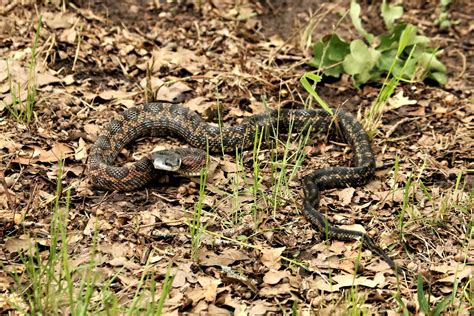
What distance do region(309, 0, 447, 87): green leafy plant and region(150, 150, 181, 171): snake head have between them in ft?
9.13

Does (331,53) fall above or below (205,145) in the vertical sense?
above

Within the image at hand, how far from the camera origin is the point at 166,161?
7.63 metres

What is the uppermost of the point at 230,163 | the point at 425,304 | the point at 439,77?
the point at 439,77

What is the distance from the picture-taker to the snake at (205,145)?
7.57 meters

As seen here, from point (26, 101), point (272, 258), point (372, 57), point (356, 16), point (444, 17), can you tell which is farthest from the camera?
point (444, 17)

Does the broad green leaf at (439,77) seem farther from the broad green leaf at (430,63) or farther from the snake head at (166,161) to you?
the snake head at (166,161)

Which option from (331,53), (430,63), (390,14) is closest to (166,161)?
(331,53)

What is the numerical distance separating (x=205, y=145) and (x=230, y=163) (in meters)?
0.48

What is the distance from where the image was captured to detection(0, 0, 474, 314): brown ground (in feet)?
21.1

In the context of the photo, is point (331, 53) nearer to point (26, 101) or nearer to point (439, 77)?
point (439, 77)

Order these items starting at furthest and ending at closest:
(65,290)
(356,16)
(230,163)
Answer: (356,16), (230,163), (65,290)

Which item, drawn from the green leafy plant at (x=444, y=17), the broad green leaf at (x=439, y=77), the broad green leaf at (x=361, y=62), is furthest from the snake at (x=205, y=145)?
the green leafy plant at (x=444, y=17)

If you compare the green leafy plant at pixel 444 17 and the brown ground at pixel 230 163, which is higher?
the green leafy plant at pixel 444 17

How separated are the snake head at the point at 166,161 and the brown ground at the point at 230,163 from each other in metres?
0.29
